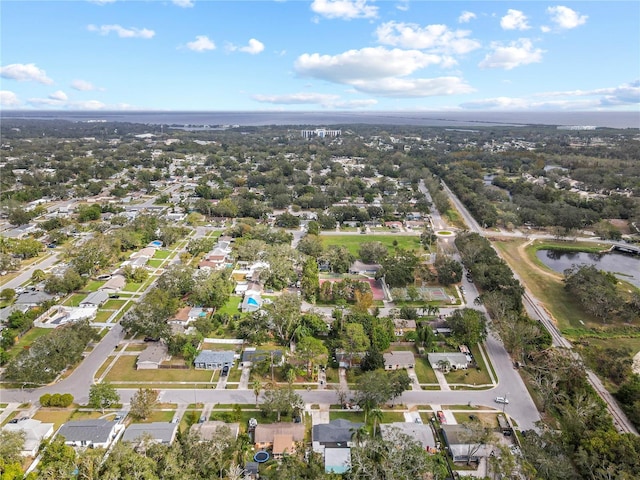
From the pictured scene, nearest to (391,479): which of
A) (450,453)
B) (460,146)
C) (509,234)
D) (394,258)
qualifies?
(450,453)

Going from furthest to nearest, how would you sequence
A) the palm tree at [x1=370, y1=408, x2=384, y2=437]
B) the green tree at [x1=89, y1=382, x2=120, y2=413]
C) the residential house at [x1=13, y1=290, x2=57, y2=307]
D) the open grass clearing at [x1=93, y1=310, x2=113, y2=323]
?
the residential house at [x1=13, y1=290, x2=57, y2=307]
the open grass clearing at [x1=93, y1=310, x2=113, y2=323]
the green tree at [x1=89, y1=382, x2=120, y2=413]
the palm tree at [x1=370, y1=408, x2=384, y2=437]

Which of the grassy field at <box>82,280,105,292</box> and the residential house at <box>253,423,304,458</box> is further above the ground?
the grassy field at <box>82,280,105,292</box>

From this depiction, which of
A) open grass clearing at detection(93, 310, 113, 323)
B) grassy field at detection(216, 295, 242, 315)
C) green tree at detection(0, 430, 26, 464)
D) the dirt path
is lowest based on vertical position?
open grass clearing at detection(93, 310, 113, 323)

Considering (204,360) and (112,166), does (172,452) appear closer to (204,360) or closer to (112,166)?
(204,360)

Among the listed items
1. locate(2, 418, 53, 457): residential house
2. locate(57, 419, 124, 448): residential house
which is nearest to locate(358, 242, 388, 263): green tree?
locate(57, 419, 124, 448): residential house

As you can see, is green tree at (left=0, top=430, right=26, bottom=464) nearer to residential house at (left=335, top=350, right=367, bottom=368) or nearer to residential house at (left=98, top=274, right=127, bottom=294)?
residential house at (left=335, top=350, right=367, bottom=368)

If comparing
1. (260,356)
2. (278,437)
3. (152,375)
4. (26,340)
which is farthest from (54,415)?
(278,437)

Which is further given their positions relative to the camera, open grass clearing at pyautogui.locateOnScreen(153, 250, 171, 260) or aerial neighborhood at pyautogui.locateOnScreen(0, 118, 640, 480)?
open grass clearing at pyautogui.locateOnScreen(153, 250, 171, 260)
